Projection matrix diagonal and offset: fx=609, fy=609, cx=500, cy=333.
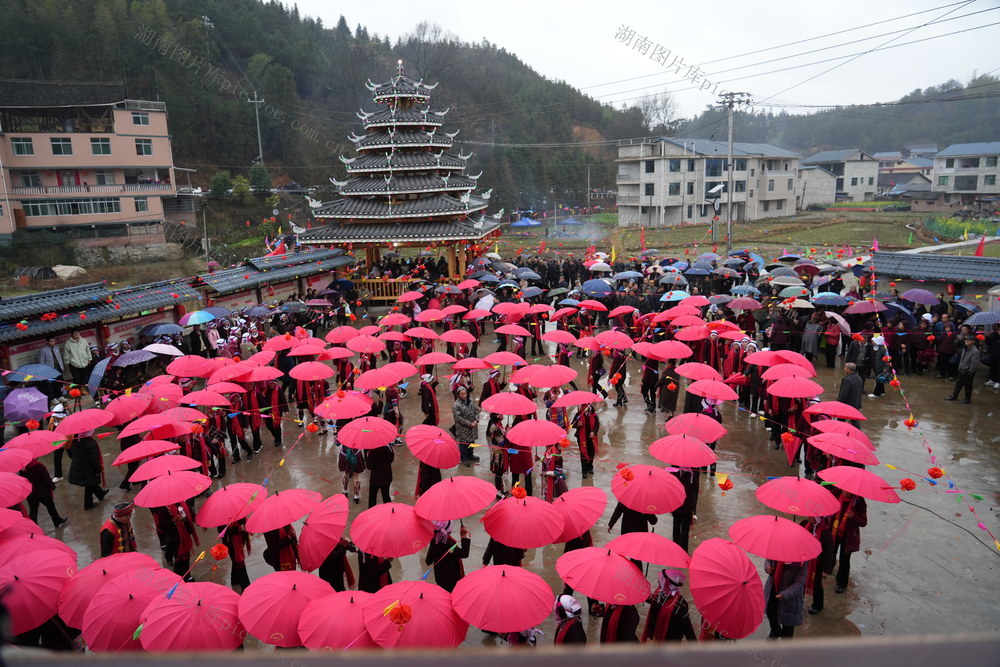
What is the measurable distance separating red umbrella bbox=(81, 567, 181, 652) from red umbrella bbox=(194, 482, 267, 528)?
1.27 metres

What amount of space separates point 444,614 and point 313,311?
1679 cm

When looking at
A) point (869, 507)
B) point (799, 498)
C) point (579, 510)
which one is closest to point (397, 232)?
point (869, 507)

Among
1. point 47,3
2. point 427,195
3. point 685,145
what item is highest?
point 47,3

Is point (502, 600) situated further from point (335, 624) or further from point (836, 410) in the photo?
point (836, 410)

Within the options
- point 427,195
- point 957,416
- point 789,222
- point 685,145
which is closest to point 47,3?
point 427,195

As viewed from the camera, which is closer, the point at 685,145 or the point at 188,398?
the point at 188,398

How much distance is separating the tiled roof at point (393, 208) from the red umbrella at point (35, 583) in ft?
62.8

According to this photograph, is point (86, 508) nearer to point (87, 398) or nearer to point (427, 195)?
point (87, 398)

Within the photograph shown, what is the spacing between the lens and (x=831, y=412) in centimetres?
859

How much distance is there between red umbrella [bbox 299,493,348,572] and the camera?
19.9ft

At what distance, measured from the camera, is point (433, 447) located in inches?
308

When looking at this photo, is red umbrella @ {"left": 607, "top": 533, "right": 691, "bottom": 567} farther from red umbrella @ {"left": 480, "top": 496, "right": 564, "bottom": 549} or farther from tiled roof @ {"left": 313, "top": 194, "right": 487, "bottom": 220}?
tiled roof @ {"left": 313, "top": 194, "right": 487, "bottom": 220}

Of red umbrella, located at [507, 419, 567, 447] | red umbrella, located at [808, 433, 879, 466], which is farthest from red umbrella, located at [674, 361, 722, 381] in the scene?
red umbrella, located at [507, 419, 567, 447]

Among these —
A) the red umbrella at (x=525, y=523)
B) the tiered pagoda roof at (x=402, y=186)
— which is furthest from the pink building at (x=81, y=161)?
the red umbrella at (x=525, y=523)
